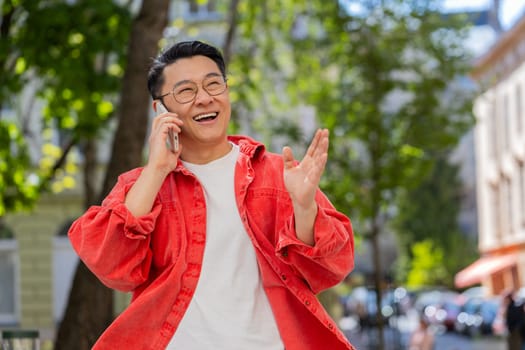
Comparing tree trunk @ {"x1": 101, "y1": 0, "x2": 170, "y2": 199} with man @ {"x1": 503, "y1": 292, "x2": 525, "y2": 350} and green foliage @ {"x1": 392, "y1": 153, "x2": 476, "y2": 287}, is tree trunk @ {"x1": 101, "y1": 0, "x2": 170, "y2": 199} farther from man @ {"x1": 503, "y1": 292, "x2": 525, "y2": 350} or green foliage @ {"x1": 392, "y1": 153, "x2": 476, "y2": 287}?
green foliage @ {"x1": 392, "y1": 153, "x2": 476, "y2": 287}

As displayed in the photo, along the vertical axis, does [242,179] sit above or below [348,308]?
above

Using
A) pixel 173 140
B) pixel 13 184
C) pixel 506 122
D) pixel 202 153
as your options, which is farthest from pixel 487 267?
pixel 173 140

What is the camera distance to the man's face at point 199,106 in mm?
4160

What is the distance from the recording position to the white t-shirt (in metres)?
3.88

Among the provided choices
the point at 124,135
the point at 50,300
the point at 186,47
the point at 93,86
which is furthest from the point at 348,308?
the point at 186,47

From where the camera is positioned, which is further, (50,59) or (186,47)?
(50,59)

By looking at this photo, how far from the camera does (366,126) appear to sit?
2456cm

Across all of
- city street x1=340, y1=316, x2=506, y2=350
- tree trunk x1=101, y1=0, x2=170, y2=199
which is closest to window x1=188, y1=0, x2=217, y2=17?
city street x1=340, y1=316, x2=506, y2=350

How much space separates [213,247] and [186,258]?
94 mm

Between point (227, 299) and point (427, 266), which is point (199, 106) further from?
point (427, 266)

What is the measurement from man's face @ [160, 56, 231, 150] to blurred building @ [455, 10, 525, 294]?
5080 cm

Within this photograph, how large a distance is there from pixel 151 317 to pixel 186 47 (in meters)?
0.92

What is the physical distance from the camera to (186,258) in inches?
157

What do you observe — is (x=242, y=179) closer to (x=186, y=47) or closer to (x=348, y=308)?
(x=186, y=47)
